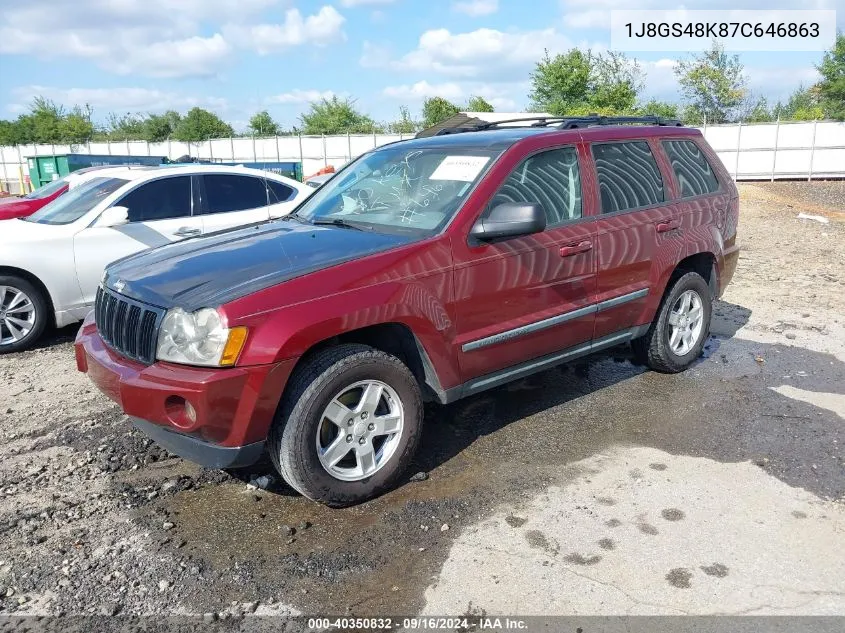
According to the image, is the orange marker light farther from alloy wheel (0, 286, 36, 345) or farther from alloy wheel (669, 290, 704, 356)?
alloy wheel (0, 286, 36, 345)

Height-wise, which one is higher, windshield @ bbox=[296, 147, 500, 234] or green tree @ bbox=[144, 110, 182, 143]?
green tree @ bbox=[144, 110, 182, 143]

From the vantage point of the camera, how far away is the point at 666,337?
5410 millimetres

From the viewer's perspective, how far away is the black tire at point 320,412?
3.34m

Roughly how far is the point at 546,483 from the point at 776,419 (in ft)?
6.25

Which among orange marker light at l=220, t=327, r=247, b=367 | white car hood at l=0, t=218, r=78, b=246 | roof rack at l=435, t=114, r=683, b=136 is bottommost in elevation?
orange marker light at l=220, t=327, r=247, b=367

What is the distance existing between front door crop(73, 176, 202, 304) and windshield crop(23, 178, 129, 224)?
29cm

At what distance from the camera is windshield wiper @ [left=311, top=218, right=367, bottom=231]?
418cm

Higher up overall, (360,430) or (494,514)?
(360,430)

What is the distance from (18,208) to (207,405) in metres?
6.77

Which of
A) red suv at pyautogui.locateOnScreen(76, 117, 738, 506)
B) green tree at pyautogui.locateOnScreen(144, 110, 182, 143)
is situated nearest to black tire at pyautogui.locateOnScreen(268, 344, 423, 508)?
red suv at pyautogui.locateOnScreen(76, 117, 738, 506)

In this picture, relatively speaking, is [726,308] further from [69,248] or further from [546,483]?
[69,248]

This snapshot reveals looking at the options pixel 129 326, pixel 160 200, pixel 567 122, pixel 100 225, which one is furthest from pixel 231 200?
pixel 129 326

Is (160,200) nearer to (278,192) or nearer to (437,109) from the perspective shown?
(278,192)

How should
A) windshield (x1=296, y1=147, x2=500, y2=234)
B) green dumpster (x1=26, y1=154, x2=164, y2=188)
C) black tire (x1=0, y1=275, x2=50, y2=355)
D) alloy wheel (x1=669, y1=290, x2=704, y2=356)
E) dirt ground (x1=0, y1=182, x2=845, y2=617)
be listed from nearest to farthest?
dirt ground (x1=0, y1=182, x2=845, y2=617)
windshield (x1=296, y1=147, x2=500, y2=234)
alloy wheel (x1=669, y1=290, x2=704, y2=356)
black tire (x1=0, y1=275, x2=50, y2=355)
green dumpster (x1=26, y1=154, x2=164, y2=188)
